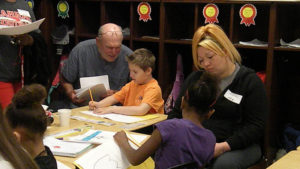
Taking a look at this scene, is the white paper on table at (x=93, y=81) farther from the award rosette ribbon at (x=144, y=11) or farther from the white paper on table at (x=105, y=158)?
the white paper on table at (x=105, y=158)

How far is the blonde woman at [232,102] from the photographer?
236 cm

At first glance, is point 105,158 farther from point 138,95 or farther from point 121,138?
point 138,95

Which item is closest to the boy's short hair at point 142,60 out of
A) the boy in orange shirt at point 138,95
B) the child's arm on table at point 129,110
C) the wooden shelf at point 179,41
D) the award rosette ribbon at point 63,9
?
the boy in orange shirt at point 138,95

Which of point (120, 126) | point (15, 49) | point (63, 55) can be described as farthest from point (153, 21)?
point (120, 126)

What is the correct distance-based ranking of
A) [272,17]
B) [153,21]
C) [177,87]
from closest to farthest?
[272,17]
[177,87]
[153,21]

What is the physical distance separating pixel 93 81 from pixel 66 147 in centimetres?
135

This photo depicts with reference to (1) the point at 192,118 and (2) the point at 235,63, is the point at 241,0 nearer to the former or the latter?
(2) the point at 235,63

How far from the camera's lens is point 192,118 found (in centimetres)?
190

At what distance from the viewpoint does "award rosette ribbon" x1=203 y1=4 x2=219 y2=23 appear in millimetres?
3412

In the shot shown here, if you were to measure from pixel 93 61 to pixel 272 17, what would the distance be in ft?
4.92

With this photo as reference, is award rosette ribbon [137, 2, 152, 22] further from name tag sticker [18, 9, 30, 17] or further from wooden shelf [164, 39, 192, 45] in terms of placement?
name tag sticker [18, 9, 30, 17]

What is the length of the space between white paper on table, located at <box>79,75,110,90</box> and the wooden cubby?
67 centimetres

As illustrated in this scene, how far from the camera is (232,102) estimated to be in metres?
2.43

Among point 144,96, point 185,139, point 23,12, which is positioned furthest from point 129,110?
point 23,12
